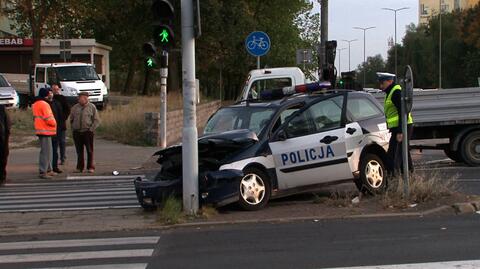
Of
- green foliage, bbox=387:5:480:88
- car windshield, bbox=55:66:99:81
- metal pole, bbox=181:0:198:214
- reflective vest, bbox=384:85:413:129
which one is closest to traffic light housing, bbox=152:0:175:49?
metal pole, bbox=181:0:198:214

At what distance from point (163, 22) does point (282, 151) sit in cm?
295

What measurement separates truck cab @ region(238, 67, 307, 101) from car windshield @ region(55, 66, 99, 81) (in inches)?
570

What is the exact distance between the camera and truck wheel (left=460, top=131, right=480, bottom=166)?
14.8m

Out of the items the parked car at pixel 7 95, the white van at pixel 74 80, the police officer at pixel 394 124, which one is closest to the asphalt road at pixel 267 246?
the police officer at pixel 394 124

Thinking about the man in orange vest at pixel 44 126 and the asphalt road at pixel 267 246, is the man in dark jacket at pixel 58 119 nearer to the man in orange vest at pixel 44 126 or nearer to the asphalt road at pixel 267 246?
the man in orange vest at pixel 44 126

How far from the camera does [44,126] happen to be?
552 inches

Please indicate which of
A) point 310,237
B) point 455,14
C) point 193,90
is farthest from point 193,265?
point 455,14

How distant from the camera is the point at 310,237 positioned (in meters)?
7.64

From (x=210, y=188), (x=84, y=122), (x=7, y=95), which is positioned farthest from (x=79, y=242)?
(x=7, y=95)

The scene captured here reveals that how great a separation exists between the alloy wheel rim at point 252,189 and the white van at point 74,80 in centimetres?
2133

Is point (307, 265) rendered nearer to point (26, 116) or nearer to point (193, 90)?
point (193, 90)

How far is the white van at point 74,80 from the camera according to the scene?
29469mm

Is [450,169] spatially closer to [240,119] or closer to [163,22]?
[240,119]

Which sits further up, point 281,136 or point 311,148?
point 281,136
